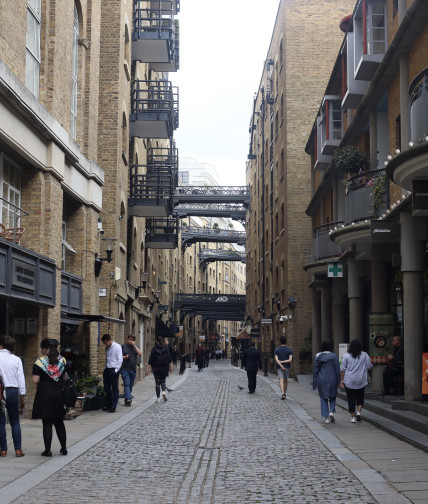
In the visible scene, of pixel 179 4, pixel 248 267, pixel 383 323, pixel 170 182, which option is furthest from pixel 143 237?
pixel 248 267

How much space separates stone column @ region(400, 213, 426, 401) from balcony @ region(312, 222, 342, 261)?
967 centimetres

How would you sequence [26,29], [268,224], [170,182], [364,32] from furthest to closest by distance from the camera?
[268,224] < [170,182] < [364,32] < [26,29]

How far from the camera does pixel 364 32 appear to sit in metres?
18.1

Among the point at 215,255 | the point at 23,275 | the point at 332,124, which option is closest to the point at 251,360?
the point at 332,124

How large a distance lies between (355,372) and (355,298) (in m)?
7.48

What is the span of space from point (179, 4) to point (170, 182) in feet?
35.5

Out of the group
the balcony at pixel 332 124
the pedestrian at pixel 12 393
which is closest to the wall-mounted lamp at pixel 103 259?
the balcony at pixel 332 124

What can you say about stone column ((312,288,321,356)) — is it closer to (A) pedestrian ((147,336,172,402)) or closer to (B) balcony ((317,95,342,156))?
(B) balcony ((317,95,342,156))

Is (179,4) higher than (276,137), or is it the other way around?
(179,4)

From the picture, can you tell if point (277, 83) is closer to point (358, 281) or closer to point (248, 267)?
point (358, 281)

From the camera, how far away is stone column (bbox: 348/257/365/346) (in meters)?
21.1

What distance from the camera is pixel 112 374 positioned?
17.1 m

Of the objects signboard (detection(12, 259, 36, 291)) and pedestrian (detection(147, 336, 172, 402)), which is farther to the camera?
pedestrian (detection(147, 336, 172, 402))

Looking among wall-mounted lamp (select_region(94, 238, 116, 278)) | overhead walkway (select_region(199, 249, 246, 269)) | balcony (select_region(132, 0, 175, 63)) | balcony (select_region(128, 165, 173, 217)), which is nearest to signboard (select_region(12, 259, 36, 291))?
wall-mounted lamp (select_region(94, 238, 116, 278))
